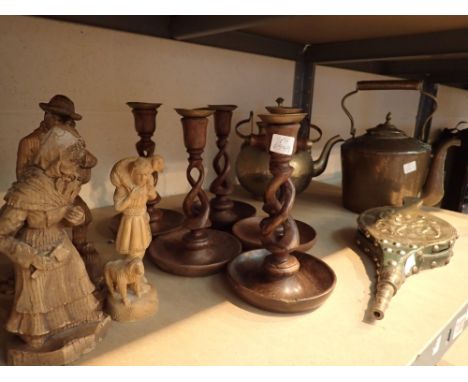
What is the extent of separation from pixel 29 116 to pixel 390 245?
0.84 metres

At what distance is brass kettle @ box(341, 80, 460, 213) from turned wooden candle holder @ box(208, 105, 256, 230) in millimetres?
330

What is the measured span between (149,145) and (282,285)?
0.45 metres

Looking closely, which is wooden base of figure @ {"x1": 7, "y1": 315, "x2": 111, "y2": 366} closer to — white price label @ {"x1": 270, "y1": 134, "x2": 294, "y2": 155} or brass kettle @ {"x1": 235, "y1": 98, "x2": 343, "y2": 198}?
white price label @ {"x1": 270, "y1": 134, "x2": 294, "y2": 155}

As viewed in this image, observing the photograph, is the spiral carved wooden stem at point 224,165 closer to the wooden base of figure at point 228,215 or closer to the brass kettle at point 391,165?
the wooden base of figure at point 228,215

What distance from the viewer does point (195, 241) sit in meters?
0.74

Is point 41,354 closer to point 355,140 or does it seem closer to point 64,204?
point 64,204

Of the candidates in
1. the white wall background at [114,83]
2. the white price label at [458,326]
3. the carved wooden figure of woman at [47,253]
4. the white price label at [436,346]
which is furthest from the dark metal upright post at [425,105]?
the carved wooden figure of woman at [47,253]

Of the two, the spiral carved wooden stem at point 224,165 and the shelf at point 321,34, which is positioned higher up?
the shelf at point 321,34

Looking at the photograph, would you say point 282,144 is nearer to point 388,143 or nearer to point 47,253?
point 47,253

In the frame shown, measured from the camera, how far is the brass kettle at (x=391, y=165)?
1.00 metres

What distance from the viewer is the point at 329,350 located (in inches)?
20.4

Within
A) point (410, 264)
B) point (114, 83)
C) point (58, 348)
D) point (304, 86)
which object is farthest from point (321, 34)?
point (58, 348)

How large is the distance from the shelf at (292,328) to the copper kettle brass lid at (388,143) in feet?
1.16
